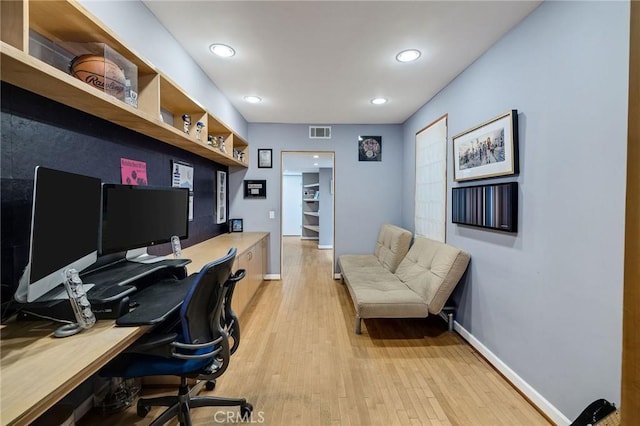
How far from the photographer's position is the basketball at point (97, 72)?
1304mm

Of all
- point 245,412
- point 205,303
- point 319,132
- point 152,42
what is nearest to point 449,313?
point 245,412

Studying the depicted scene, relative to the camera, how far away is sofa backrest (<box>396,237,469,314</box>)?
255 cm

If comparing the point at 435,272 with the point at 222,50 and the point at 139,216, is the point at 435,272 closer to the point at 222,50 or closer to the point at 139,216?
the point at 139,216

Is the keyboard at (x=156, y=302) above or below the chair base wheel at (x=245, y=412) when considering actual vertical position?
above

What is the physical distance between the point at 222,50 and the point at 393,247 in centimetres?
294

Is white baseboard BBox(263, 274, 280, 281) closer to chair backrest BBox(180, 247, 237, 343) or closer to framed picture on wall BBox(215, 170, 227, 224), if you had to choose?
framed picture on wall BBox(215, 170, 227, 224)

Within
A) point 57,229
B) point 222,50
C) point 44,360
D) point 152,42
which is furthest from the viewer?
point 222,50

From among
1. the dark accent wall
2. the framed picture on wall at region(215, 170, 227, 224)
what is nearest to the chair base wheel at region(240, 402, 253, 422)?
the dark accent wall

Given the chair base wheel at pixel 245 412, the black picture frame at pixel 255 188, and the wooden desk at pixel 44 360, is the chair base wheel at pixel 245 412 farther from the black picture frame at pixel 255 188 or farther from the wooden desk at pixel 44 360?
the black picture frame at pixel 255 188

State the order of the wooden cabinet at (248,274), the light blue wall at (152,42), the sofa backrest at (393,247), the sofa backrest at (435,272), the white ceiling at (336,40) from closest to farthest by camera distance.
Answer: the light blue wall at (152,42)
the white ceiling at (336,40)
the sofa backrest at (435,272)
the wooden cabinet at (248,274)
the sofa backrest at (393,247)

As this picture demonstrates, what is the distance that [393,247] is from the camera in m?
3.71

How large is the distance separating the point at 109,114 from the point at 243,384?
1.99m

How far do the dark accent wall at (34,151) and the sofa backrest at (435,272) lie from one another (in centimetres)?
270

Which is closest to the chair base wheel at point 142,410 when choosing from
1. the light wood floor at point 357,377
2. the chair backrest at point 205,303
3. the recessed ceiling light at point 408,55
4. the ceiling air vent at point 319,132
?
the light wood floor at point 357,377
